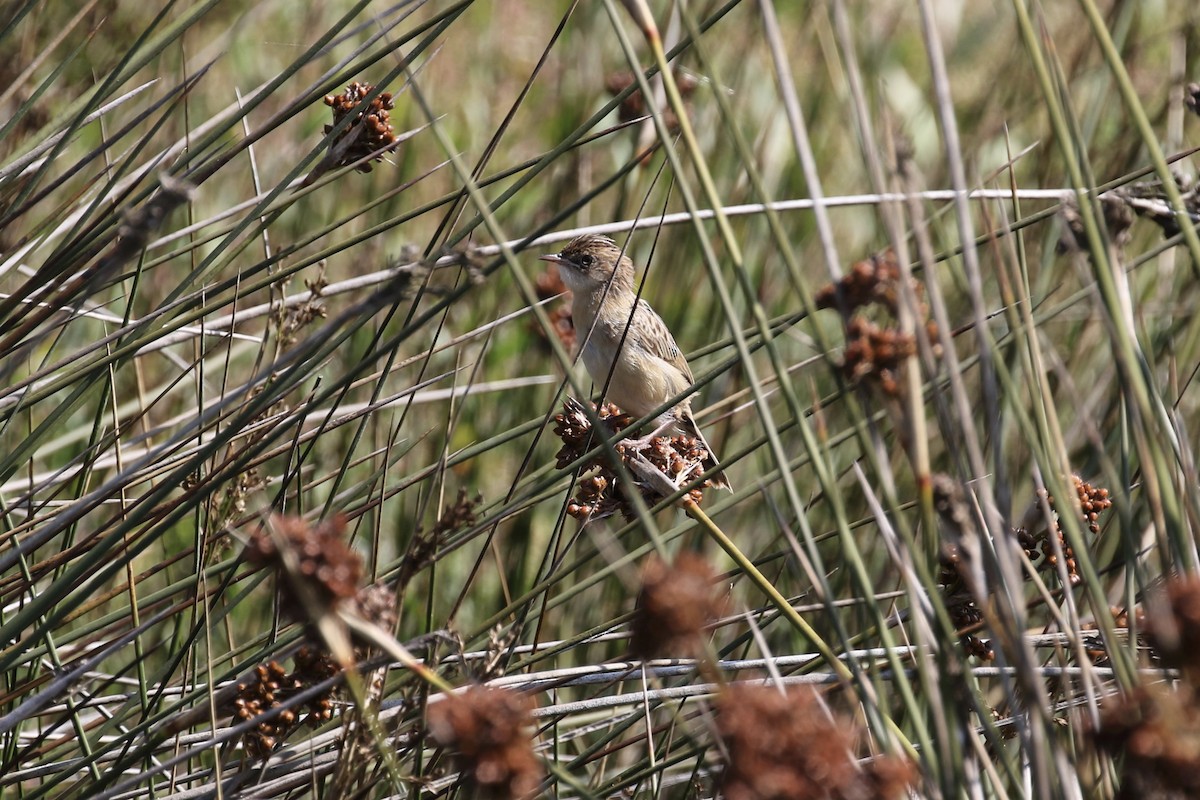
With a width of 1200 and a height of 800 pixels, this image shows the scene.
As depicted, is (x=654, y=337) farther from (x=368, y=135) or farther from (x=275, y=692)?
(x=275, y=692)

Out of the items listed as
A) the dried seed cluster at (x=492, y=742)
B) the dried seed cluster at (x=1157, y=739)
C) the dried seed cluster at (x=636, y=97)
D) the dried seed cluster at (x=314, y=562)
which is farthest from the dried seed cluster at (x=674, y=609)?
the dried seed cluster at (x=636, y=97)

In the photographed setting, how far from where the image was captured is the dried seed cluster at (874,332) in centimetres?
166

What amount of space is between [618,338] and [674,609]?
356cm

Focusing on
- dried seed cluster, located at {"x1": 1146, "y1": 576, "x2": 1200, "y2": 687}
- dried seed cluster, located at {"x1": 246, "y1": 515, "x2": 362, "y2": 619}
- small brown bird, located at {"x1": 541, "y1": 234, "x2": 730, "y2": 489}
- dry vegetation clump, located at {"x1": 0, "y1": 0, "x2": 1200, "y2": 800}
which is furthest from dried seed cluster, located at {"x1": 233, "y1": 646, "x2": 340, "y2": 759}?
small brown bird, located at {"x1": 541, "y1": 234, "x2": 730, "y2": 489}

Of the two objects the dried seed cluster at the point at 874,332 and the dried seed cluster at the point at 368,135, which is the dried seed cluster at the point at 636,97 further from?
the dried seed cluster at the point at 874,332

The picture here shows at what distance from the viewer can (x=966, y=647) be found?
2.83 metres

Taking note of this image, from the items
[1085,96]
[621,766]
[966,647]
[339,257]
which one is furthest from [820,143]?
[966,647]

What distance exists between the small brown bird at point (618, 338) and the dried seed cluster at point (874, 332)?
298 cm

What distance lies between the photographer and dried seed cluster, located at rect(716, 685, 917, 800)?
1374mm

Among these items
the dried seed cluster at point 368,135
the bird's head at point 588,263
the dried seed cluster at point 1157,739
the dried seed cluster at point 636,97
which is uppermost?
the dried seed cluster at point 636,97

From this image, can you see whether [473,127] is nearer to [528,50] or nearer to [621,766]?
[528,50]

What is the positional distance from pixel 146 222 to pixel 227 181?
15.9ft

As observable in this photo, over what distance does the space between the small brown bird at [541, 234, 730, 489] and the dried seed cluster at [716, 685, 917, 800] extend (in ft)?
10.8

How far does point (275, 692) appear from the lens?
230cm
